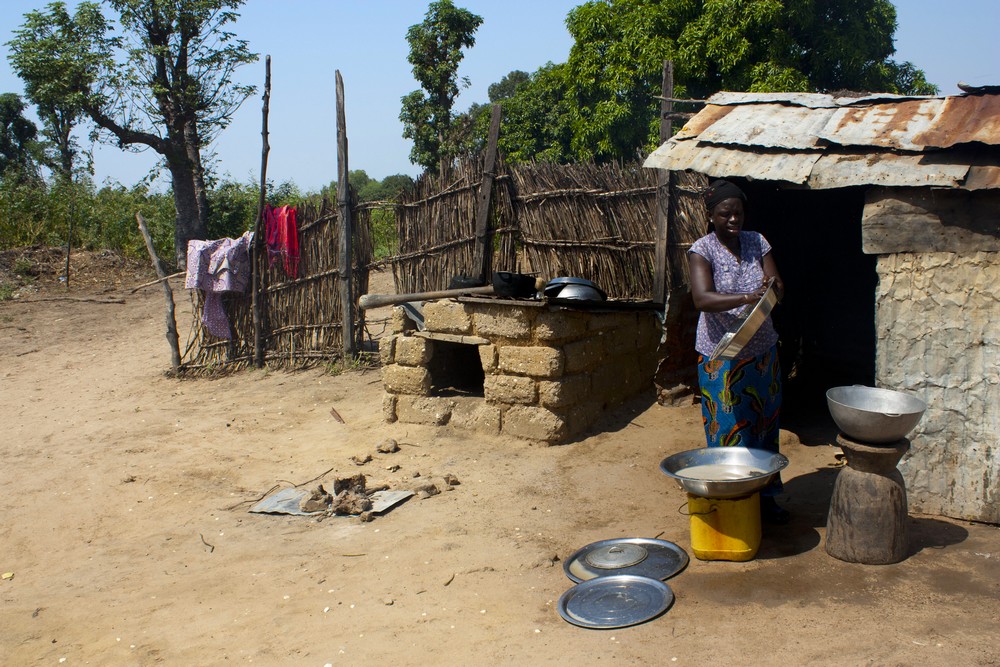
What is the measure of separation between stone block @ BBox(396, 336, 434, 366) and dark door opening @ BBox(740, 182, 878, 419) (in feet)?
9.33

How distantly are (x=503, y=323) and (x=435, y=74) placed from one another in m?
16.1

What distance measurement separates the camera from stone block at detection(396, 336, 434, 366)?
664cm

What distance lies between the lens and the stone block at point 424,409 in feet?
21.5

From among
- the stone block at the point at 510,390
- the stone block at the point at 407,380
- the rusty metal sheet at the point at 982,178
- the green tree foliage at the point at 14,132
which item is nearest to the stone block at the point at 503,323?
the stone block at the point at 510,390

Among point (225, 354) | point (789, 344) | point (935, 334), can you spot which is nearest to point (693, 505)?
point (935, 334)

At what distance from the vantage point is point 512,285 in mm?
5969

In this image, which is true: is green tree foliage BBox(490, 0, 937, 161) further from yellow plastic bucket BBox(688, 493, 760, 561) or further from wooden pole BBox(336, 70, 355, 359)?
yellow plastic bucket BBox(688, 493, 760, 561)

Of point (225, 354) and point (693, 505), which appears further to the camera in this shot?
point (225, 354)

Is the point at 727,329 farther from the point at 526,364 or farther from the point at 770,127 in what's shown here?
Answer: the point at 526,364

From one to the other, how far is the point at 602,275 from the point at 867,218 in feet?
9.57

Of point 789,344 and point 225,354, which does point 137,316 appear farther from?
point 789,344

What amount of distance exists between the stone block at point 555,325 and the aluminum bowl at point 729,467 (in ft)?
6.73

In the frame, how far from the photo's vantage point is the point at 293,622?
375 centimetres

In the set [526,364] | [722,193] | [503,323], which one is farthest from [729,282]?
[503,323]
